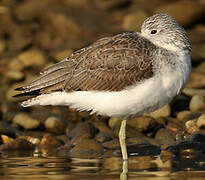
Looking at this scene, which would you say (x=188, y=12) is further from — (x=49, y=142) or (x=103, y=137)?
(x=49, y=142)

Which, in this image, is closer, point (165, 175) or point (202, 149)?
point (165, 175)

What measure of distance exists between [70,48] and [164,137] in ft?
25.1

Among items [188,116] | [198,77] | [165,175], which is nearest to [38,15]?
[198,77]

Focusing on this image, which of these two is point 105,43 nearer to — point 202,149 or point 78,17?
point 202,149

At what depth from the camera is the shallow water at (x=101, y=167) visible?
9164 millimetres

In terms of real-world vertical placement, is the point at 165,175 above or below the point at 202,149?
below

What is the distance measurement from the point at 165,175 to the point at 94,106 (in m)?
2.59

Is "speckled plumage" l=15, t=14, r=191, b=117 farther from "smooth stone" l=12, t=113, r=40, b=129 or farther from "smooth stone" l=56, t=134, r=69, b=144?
"smooth stone" l=12, t=113, r=40, b=129

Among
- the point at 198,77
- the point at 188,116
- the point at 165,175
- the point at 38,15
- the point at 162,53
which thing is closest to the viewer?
the point at 165,175

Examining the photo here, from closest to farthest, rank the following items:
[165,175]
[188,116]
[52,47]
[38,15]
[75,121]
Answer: [165,175], [188,116], [75,121], [52,47], [38,15]

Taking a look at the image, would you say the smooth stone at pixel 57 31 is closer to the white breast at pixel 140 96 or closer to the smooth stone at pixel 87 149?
the smooth stone at pixel 87 149

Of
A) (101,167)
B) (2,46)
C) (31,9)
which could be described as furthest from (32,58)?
(101,167)

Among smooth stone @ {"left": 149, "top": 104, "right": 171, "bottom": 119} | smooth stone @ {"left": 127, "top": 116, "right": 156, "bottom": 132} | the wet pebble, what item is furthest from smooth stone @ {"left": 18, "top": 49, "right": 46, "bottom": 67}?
smooth stone @ {"left": 127, "top": 116, "right": 156, "bottom": 132}

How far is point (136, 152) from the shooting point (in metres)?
11.5
